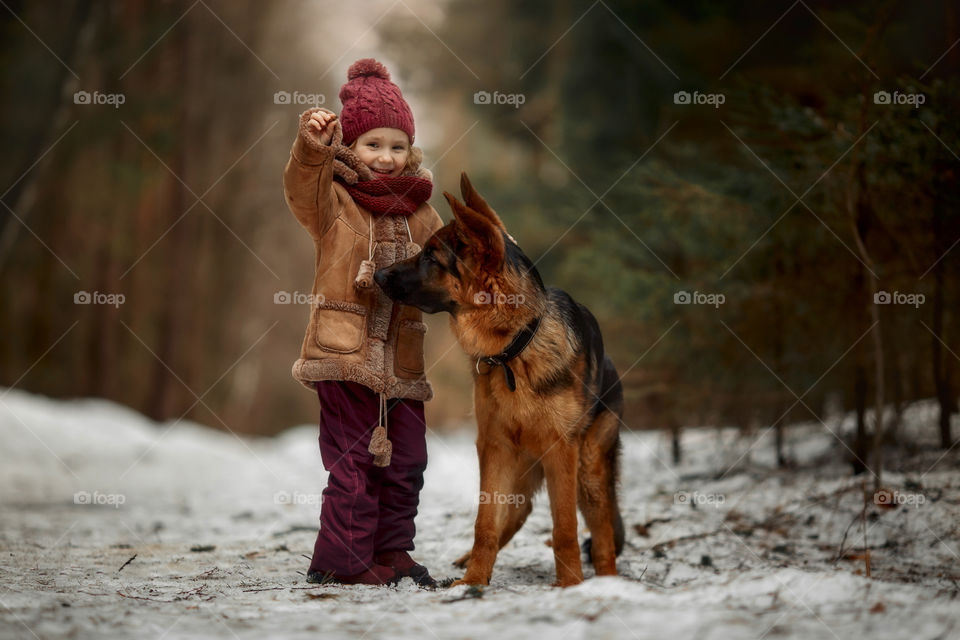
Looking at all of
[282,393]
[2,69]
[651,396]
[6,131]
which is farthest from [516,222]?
[282,393]

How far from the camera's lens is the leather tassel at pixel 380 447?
4734 millimetres

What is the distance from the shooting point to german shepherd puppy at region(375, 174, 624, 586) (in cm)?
451

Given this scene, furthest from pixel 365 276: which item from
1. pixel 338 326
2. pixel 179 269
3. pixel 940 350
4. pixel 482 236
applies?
pixel 179 269

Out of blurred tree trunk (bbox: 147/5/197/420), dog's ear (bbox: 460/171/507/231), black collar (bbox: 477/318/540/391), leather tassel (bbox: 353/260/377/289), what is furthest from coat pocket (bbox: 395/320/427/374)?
blurred tree trunk (bbox: 147/5/197/420)

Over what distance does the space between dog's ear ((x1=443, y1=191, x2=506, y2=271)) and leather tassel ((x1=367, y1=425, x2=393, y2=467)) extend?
47.9 inches

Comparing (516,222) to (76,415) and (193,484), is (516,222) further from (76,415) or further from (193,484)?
(76,415)

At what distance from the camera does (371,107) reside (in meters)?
4.93

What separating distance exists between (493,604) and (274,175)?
21612 mm

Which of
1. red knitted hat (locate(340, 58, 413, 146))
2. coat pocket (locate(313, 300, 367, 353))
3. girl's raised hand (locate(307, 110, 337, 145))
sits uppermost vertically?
red knitted hat (locate(340, 58, 413, 146))

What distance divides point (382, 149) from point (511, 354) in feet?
5.32

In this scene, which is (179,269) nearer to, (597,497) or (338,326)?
(338,326)

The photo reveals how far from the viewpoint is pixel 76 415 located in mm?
14484

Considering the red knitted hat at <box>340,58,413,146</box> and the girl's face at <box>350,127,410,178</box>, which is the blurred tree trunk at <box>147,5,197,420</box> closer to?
the red knitted hat at <box>340,58,413,146</box>

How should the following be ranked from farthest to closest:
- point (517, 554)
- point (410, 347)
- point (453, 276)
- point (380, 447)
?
1. point (517, 554)
2. point (410, 347)
3. point (380, 447)
4. point (453, 276)
